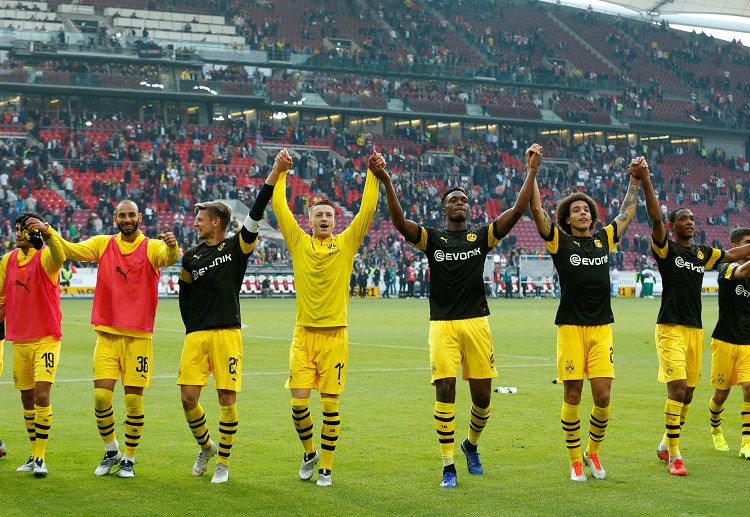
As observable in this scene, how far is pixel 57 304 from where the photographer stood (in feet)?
33.7

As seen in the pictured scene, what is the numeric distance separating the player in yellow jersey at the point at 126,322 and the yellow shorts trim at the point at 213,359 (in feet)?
1.65

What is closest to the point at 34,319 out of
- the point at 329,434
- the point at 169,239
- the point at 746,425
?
the point at 169,239

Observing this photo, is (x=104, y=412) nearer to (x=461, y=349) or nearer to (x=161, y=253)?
(x=161, y=253)

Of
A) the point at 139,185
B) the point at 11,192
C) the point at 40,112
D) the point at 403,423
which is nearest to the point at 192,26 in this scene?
the point at 40,112

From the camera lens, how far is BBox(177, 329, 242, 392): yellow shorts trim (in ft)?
31.2

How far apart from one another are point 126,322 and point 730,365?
606cm

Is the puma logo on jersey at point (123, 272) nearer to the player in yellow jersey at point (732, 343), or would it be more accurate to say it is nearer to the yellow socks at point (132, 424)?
the yellow socks at point (132, 424)

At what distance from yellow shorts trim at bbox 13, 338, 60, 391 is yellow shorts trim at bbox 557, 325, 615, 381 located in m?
4.62

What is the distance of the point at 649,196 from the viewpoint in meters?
9.94

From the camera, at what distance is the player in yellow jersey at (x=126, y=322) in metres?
9.73

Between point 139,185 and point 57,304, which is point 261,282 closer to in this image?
point 139,185

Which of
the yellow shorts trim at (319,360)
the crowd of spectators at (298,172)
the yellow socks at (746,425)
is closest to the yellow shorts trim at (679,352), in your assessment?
the yellow socks at (746,425)

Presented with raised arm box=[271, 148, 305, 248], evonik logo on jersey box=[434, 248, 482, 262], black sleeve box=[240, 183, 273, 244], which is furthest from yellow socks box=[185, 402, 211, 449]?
evonik logo on jersey box=[434, 248, 482, 262]

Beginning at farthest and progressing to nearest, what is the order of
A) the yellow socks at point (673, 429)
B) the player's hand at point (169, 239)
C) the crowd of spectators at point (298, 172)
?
the crowd of spectators at point (298, 172)
the yellow socks at point (673, 429)
the player's hand at point (169, 239)
